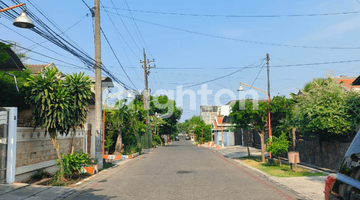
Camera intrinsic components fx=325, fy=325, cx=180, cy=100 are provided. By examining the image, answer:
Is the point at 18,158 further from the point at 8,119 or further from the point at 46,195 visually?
the point at 46,195

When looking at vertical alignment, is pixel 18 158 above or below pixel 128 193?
above

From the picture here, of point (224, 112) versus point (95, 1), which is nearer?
point (95, 1)

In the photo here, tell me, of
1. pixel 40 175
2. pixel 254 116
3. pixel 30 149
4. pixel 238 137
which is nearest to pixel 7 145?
pixel 30 149

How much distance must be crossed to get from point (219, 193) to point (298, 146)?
1108 cm

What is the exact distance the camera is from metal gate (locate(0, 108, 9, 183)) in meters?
10.5

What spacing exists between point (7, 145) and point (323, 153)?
1369 cm

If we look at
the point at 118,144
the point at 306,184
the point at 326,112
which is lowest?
the point at 306,184

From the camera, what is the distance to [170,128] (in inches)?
2623

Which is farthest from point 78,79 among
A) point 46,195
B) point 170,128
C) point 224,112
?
point 224,112

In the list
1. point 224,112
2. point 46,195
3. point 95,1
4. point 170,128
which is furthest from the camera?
point 224,112

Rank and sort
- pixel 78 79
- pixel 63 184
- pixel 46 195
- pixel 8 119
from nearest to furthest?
pixel 46 195, pixel 8 119, pixel 63 184, pixel 78 79

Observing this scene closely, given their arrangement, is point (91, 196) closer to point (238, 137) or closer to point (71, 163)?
point (71, 163)

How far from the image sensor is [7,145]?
10.7 metres

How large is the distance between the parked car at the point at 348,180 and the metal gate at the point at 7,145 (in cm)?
1000
